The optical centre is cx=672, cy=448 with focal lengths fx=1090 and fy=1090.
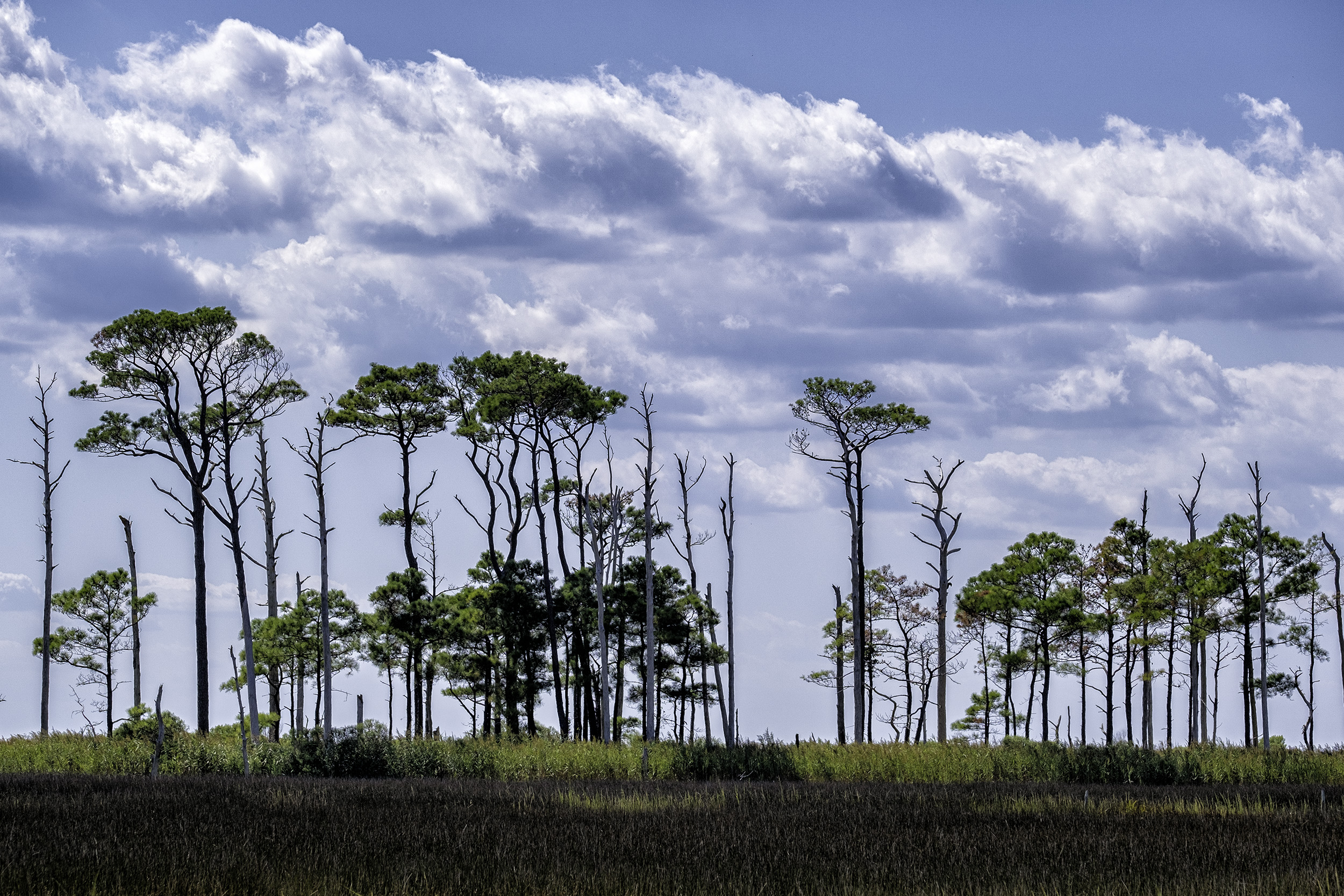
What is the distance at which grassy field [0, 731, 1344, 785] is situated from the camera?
23266mm

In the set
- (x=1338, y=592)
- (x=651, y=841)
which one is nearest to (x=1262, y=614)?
(x=1338, y=592)

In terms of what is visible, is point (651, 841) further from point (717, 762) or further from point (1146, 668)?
point (1146, 668)

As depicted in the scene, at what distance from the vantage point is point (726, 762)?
24.5 m

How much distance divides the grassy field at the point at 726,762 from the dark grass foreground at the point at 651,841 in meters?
5.65

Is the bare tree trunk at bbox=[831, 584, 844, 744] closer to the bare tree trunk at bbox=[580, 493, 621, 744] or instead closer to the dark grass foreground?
the bare tree trunk at bbox=[580, 493, 621, 744]

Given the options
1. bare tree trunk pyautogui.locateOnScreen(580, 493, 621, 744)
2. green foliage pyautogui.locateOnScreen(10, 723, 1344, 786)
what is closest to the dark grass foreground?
green foliage pyautogui.locateOnScreen(10, 723, 1344, 786)

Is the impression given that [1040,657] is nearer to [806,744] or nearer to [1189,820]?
[806,744]

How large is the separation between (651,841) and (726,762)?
1405 cm

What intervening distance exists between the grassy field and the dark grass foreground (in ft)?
18.5

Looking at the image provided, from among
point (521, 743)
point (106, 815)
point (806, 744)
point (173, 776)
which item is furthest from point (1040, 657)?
point (106, 815)

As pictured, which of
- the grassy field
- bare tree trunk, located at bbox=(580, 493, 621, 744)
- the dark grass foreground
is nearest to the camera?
the dark grass foreground

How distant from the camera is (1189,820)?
13.9 meters

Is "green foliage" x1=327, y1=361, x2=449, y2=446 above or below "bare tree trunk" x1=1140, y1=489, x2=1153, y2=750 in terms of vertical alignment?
above

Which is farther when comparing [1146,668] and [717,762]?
[1146,668]
